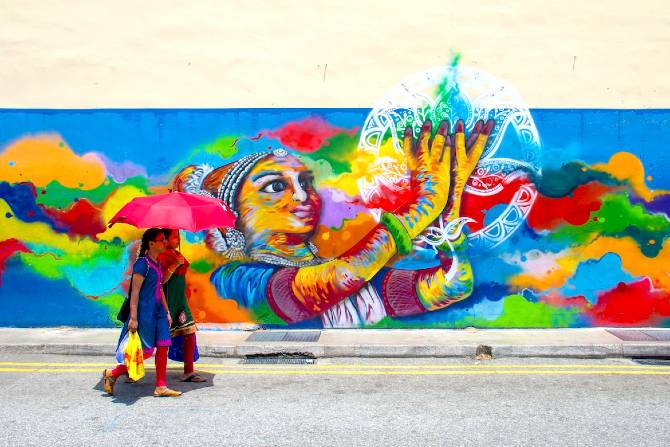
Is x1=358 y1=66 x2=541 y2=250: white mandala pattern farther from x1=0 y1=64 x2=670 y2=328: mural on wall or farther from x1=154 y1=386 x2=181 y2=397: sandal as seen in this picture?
x1=154 y1=386 x2=181 y2=397: sandal

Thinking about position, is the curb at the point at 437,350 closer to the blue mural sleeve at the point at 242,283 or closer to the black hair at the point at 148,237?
the blue mural sleeve at the point at 242,283

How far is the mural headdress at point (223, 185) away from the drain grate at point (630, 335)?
5.04 metres

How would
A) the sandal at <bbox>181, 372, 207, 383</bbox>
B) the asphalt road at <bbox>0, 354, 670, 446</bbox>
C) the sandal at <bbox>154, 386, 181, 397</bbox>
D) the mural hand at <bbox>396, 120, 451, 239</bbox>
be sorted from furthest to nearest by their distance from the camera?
the mural hand at <bbox>396, 120, 451, 239</bbox> < the sandal at <bbox>181, 372, 207, 383</bbox> < the sandal at <bbox>154, 386, 181, 397</bbox> < the asphalt road at <bbox>0, 354, 670, 446</bbox>

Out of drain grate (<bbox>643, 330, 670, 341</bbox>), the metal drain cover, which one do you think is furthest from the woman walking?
drain grate (<bbox>643, 330, 670, 341</bbox>)

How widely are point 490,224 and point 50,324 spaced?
6222 mm

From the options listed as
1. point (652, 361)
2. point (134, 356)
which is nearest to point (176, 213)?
point (134, 356)

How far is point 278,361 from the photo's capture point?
26.7 ft

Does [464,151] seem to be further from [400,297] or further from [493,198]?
[400,297]

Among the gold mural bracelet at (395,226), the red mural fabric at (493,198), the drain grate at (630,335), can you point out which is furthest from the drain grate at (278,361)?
the drain grate at (630,335)

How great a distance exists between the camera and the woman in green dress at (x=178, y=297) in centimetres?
679

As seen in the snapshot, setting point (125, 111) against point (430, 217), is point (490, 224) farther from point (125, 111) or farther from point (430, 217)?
point (125, 111)

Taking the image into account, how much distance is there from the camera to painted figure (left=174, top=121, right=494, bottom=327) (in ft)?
31.1

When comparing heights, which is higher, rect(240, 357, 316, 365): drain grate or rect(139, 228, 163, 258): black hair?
rect(139, 228, 163, 258): black hair

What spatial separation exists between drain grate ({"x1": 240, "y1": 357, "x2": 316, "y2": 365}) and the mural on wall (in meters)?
A: 1.38
